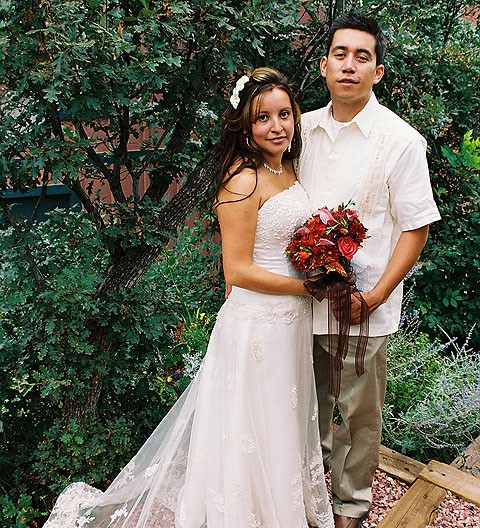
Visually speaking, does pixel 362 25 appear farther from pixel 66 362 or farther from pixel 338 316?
pixel 66 362

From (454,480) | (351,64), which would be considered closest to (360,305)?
(351,64)

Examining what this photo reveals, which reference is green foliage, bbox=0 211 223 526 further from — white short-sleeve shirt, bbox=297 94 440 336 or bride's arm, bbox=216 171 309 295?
white short-sleeve shirt, bbox=297 94 440 336

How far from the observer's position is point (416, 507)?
2.73 meters

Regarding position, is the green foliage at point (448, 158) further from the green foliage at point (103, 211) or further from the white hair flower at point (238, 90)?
the white hair flower at point (238, 90)

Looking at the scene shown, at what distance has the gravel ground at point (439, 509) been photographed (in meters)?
2.71

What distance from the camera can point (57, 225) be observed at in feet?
8.97

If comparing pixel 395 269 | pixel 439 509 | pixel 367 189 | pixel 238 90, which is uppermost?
pixel 238 90

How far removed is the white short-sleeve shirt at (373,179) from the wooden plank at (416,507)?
96cm

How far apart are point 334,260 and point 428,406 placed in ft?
6.04

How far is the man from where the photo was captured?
2.19 meters

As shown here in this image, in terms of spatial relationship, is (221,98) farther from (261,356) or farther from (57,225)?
(261,356)

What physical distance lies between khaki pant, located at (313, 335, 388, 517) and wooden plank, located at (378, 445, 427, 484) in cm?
45

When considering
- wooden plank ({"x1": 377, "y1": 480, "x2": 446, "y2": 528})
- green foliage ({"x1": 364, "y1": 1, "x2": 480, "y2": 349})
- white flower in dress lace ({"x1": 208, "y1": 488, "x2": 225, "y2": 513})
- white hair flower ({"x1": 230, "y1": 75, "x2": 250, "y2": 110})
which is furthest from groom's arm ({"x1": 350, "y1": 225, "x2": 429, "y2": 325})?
green foliage ({"x1": 364, "y1": 1, "x2": 480, "y2": 349})

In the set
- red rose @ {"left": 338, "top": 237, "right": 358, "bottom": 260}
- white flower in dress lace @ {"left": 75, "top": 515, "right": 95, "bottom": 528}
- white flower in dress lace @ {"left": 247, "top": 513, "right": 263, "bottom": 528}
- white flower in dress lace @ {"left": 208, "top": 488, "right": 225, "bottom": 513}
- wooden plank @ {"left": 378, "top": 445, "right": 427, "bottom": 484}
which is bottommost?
wooden plank @ {"left": 378, "top": 445, "right": 427, "bottom": 484}
